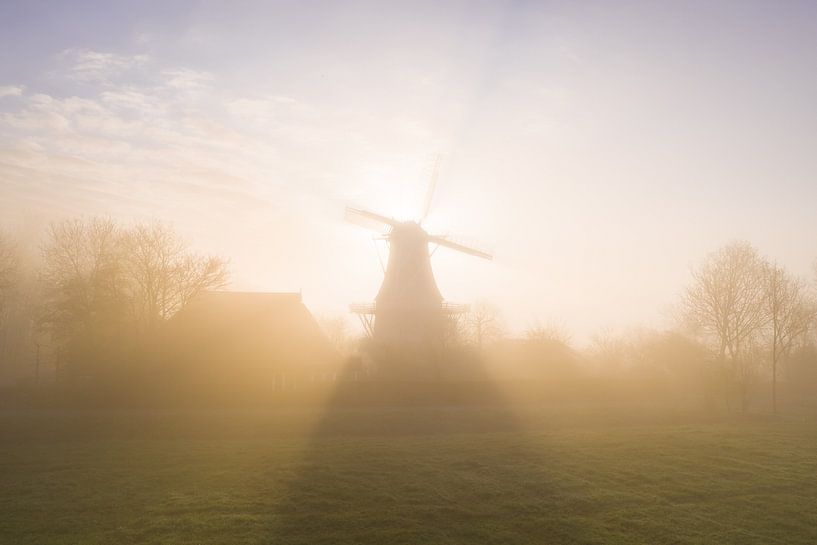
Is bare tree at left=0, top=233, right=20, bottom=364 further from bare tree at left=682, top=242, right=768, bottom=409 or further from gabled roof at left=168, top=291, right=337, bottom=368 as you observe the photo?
bare tree at left=682, top=242, right=768, bottom=409

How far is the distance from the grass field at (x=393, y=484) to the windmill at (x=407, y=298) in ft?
71.1

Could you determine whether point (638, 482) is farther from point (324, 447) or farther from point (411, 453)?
point (324, 447)

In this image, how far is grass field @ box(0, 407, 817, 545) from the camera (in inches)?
499

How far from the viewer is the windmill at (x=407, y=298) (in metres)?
49.2

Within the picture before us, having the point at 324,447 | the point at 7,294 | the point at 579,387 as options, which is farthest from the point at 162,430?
the point at 7,294

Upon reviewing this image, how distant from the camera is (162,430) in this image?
2589 centimetres

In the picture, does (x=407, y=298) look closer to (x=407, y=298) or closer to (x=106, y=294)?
(x=407, y=298)

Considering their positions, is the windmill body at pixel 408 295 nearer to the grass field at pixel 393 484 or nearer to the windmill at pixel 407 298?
the windmill at pixel 407 298

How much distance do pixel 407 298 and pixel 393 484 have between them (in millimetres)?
33690

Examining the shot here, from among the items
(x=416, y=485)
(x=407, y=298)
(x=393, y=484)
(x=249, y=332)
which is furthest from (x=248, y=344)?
(x=416, y=485)

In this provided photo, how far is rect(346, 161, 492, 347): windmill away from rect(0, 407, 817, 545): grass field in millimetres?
21664

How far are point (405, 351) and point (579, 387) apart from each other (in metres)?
12.1

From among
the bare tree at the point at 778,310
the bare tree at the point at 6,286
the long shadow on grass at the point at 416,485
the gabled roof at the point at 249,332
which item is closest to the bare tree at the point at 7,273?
the bare tree at the point at 6,286

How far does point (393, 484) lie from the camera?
16.1 metres
